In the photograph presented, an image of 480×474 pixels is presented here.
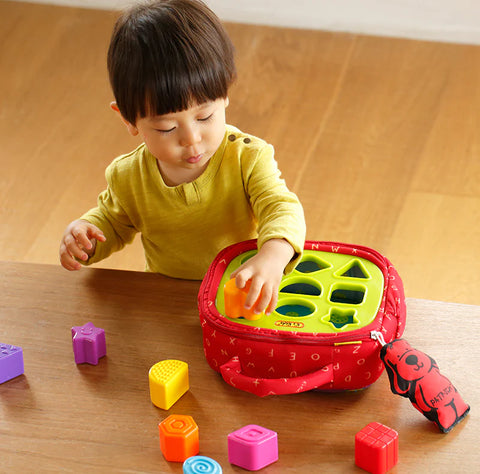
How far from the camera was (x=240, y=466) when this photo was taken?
747 millimetres

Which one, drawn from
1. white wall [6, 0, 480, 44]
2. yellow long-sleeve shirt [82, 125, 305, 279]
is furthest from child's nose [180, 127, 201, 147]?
white wall [6, 0, 480, 44]

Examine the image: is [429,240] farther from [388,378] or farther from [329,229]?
[388,378]

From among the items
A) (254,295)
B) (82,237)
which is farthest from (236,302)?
(82,237)

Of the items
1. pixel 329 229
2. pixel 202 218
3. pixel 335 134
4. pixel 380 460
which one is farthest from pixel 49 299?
pixel 335 134

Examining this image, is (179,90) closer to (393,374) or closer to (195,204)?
(195,204)

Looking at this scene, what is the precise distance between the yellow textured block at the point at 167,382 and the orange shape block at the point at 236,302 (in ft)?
0.23

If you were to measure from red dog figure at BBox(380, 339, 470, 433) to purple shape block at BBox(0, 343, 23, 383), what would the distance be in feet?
1.20

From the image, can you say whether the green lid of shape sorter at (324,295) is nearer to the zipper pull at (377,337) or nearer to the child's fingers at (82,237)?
the zipper pull at (377,337)

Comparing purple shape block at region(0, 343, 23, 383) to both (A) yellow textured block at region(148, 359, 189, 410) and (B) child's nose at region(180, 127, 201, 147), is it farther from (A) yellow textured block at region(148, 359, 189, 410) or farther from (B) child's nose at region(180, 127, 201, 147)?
(B) child's nose at region(180, 127, 201, 147)

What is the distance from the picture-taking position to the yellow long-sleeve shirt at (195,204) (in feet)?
3.32

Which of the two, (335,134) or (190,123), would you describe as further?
(335,134)

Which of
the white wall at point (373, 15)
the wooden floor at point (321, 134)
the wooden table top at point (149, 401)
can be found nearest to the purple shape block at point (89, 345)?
the wooden table top at point (149, 401)

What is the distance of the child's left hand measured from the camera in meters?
0.82

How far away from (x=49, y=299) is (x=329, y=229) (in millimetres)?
971
